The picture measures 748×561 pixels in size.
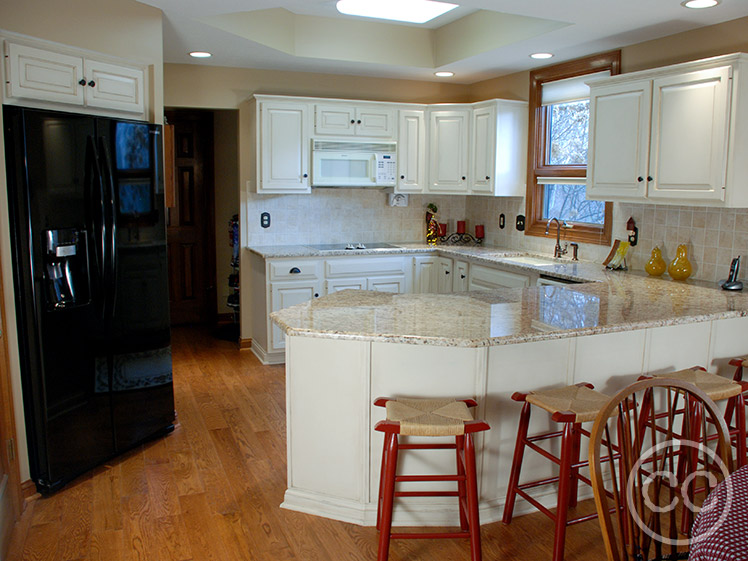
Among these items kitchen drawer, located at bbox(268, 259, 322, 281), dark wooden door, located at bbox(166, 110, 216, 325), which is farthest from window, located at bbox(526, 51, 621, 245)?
dark wooden door, located at bbox(166, 110, 216, 325)

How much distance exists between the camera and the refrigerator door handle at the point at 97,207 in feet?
10.1

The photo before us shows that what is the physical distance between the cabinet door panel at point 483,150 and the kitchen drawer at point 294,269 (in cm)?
154

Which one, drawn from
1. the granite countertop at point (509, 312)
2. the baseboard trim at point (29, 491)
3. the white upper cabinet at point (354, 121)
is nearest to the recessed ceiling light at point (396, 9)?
the white upper cabinet at point (354, 121)

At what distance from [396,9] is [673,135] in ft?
7.19

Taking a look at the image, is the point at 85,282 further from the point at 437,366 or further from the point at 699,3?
the point at 699,3

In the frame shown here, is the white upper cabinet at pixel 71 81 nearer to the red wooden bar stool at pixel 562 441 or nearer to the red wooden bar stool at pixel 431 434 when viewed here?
the red wooden bar stool at pixel 431 434

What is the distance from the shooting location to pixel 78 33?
3125mm

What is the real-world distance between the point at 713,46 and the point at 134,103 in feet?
10.8

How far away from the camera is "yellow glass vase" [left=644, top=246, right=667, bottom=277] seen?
413cm

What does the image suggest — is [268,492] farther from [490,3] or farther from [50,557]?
[490,3]

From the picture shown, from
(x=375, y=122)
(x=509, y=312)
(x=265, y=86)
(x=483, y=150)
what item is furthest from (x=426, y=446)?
(x=265, y=86)

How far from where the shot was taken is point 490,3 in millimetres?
3438

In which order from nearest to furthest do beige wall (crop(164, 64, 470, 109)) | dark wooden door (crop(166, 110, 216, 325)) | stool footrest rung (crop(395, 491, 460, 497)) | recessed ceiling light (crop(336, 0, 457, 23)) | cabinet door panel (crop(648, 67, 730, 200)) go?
stool footrest rung (crop(395, 491, 460, 497)) → cabinet door panel (crop(648, 67, 730, 200)) → recessed ceiling light (crop(336, 0, 457, 23)) → beige wall (crop(164, 64, 470, 109)) → dark wooden door (crop(166, 110, 216, 325))

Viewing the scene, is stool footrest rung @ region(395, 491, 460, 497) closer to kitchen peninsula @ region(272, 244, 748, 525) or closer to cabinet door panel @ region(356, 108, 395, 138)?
kitchen peninsula @ region(272, 244, 748, 525)
